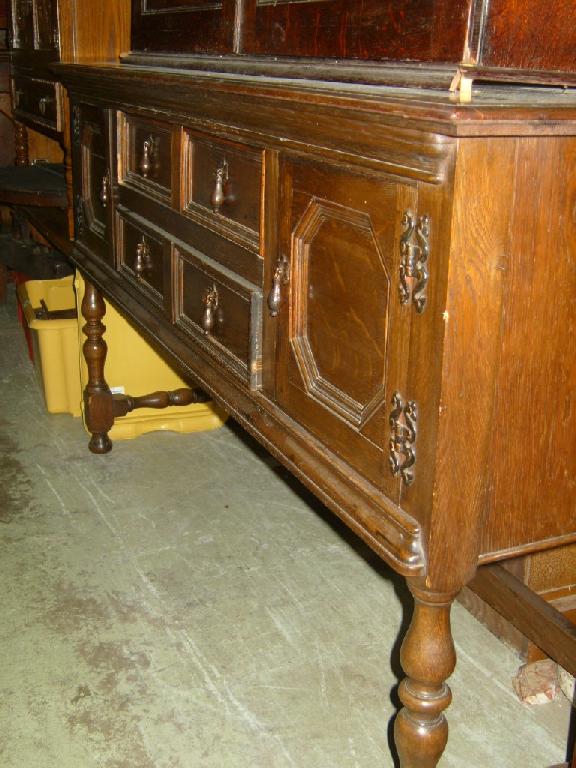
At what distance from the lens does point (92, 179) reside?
238 cm

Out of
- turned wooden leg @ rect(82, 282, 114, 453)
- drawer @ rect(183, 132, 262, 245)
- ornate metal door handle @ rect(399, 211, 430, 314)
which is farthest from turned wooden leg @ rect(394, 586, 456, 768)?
turned wooden leg @ rect(82, 282, 114, 453)

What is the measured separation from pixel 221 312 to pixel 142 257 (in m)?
0.48

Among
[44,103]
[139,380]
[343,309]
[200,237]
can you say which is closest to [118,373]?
[139,380]

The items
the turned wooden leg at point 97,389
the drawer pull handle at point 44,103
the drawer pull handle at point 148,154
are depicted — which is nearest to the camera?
the drawer pull handle at point 148,154

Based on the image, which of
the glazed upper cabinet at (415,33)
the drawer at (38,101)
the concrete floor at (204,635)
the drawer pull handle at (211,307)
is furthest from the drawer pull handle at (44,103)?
the drawer pull handle at (211,307)

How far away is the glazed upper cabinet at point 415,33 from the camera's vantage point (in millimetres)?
1026

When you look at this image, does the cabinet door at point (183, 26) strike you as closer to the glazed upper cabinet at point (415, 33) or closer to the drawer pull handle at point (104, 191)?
the glazed upper cabinet at point (415, 33)

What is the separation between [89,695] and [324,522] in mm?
979

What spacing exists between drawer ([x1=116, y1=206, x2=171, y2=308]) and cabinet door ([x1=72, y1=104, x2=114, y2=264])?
95mm

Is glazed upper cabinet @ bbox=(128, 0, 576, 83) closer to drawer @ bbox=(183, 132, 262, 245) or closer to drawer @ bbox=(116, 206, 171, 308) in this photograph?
drawer @ bbox=(183, 132, 262, 245)

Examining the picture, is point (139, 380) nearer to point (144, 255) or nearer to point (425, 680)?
point (144, 255)

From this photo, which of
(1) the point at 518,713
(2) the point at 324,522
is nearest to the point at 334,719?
(1) the point at 518,713

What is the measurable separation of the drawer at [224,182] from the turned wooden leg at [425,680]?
65 centimetres

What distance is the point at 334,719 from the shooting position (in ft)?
5.95
